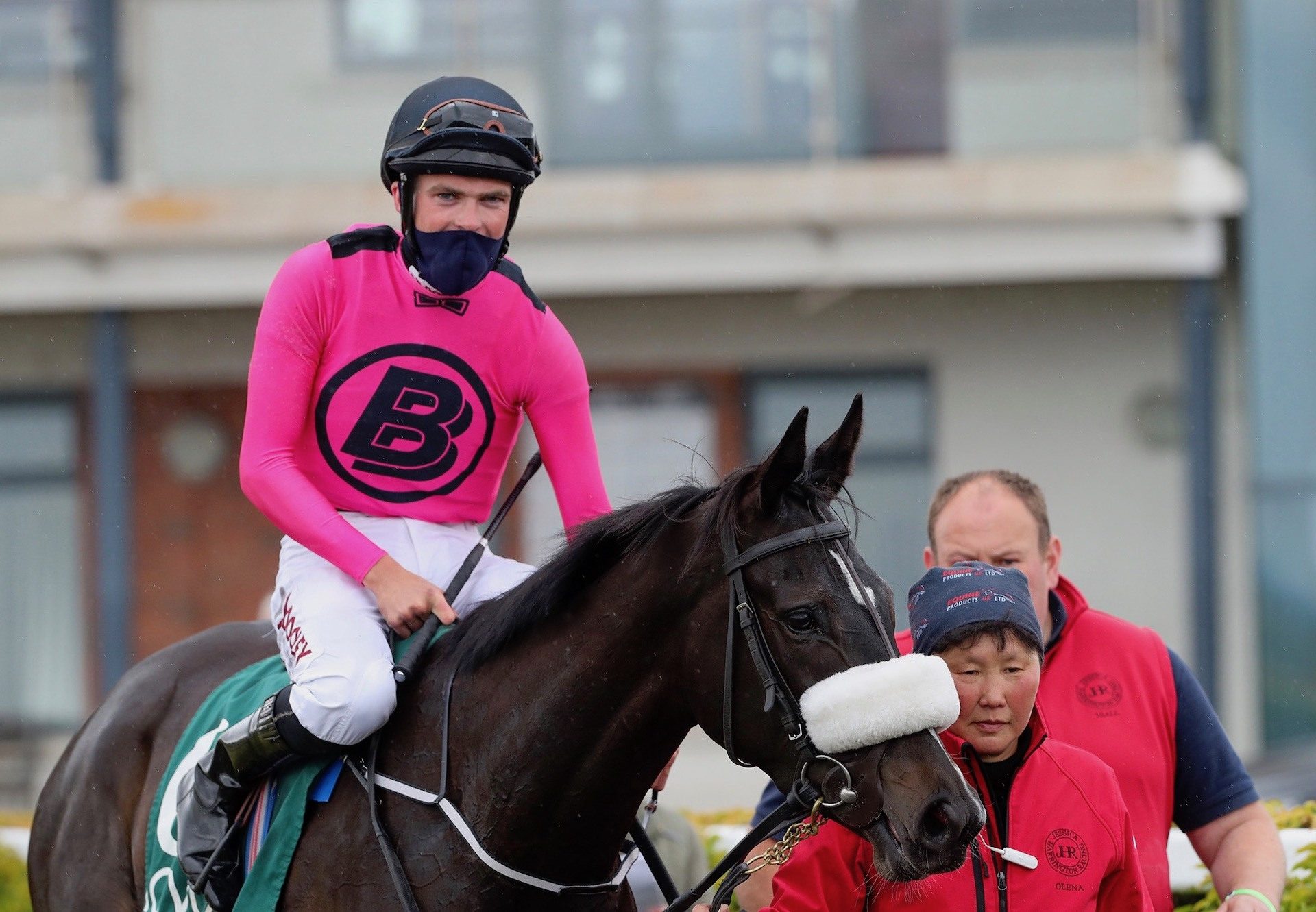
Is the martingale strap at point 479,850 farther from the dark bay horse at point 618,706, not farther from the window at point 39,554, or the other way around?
the window at point 39,554

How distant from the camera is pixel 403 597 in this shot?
107 inches

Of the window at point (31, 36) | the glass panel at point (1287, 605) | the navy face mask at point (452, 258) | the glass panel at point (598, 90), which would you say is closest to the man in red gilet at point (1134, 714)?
the navy face mask at point (452, 258)

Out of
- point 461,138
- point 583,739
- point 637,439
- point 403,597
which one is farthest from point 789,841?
point 637,439

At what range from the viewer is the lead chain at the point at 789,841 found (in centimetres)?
225

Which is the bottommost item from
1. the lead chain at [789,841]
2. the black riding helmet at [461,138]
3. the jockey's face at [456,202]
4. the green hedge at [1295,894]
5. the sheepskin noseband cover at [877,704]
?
the green hedge at [1295,894]

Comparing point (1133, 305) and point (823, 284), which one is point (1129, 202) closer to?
point (1133, 305)

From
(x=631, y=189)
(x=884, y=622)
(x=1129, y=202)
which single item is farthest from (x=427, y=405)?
(x=1129, y=202)

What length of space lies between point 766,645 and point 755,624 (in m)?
0.04

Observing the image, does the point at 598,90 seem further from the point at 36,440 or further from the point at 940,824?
the point at 940,824

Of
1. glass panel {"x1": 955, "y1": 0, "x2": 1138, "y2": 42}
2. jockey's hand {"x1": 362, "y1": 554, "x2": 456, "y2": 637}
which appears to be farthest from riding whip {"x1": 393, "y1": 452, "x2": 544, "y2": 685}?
glass panel {"x1": 955, "y1": 0, "x2": 1138, "y2": 42}

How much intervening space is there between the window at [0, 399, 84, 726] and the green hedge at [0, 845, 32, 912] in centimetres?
600

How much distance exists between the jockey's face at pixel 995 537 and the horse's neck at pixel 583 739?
79 cm

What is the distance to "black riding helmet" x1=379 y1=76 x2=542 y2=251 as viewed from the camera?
2773mm

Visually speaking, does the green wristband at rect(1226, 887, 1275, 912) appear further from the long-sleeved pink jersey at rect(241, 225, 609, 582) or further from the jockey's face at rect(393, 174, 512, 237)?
the jockey's face at rect(393, 174, 512, 237)
